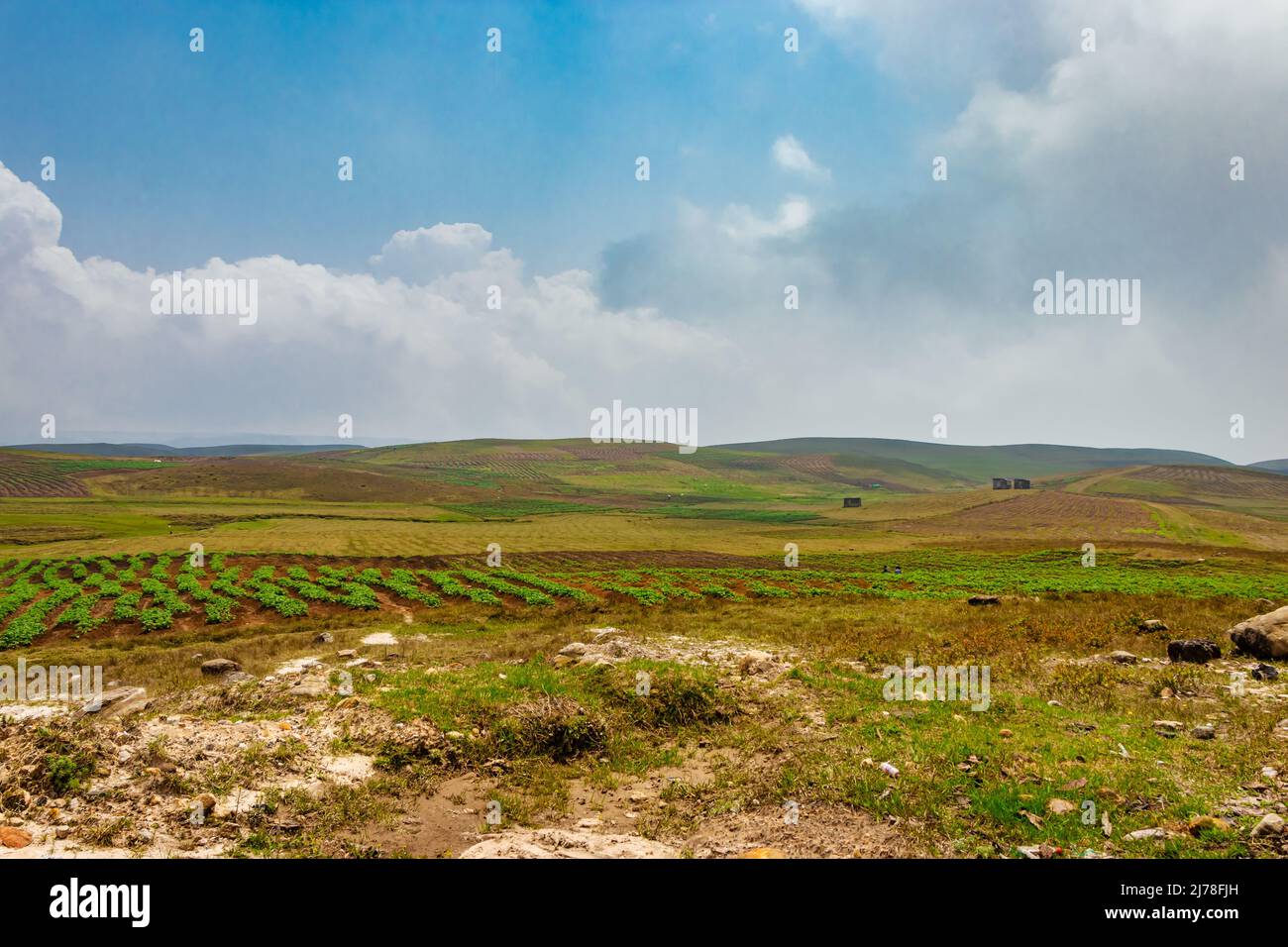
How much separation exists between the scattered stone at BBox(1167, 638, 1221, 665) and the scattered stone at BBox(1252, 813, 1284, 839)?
12.8m

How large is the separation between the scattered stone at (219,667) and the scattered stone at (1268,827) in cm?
2571

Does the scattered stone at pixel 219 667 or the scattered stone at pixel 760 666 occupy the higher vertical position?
the scattered stone at pixel 760 666

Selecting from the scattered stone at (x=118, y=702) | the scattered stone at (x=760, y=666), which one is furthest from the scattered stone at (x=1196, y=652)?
the scattered stone at (x=118, y=702)

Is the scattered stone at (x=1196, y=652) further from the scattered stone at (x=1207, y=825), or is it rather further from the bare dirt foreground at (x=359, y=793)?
the bare dirt foreground at (x=359, y=793)

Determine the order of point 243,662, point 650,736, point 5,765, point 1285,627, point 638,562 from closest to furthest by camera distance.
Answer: point 5,765 → point 650,736 → point 1285,627 → point 243,662 → point 638,562

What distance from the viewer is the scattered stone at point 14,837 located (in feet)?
23.9

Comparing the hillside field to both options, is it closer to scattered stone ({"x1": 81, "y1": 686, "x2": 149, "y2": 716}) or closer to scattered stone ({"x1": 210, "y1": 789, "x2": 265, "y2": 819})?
scattered stone ({"x1": 210, "y1": 789, "x2": 265, "y2": 819})

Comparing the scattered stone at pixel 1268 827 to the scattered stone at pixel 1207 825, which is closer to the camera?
the scattered stone at pixel 1268 827

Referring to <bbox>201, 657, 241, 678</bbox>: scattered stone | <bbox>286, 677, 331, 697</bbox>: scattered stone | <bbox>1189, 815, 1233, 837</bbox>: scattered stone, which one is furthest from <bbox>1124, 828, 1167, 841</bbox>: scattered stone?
<bbox>201, 657, 241, 678</bbox>: scattered stone

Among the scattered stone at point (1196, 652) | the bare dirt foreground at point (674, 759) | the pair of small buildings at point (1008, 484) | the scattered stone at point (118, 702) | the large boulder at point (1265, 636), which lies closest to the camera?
the bare dirt foreground at point (674, 759)
